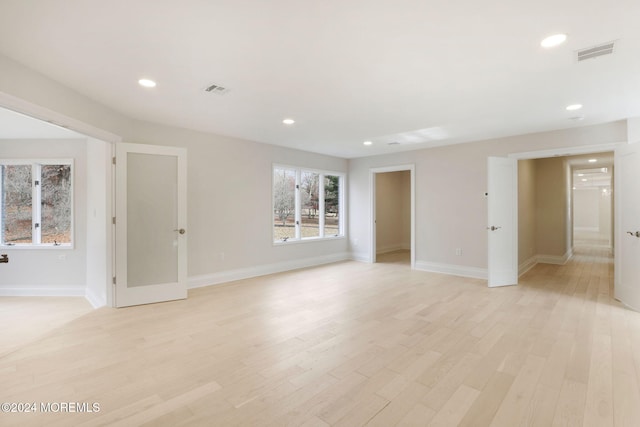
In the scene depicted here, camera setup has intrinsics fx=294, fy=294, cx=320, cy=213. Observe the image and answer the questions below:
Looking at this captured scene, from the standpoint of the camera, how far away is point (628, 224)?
4.01 metres

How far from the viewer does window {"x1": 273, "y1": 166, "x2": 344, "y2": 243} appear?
619 centimetres

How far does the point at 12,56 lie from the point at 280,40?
7.37ft

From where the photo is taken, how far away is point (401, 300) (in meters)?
4.18

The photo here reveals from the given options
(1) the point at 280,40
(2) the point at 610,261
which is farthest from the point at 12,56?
(2) the point at 610,261

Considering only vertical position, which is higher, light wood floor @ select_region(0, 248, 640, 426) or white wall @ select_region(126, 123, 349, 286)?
white wall @ select_region(126, 123, 349, 286)

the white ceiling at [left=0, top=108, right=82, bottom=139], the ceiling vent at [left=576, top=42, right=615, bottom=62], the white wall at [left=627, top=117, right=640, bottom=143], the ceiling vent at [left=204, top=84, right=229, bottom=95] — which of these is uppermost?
the ceiling vent at [left=204, top=84, right=229, bottom=95]

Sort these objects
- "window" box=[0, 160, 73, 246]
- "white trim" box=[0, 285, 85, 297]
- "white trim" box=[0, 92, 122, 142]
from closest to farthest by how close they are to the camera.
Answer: "white trim" box=[0, 92, 122, 142], "white trim" box=[0, 285, 85, 297], "window" box=[0, 160, 73, 246]

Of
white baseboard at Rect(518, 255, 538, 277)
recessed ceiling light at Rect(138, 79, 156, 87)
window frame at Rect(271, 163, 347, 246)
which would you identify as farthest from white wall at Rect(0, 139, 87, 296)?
white baseboard at Rect(518, 255, 538, 277)

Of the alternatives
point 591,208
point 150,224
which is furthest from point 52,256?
point 591,208

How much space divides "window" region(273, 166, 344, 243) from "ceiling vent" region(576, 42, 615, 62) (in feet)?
15.7

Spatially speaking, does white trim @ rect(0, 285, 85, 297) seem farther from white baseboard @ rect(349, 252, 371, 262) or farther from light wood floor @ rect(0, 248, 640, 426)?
white baseboard @ rect(349, 252, 371, 262)

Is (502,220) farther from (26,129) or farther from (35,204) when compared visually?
(35,204)

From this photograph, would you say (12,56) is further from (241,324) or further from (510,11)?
(510,11)

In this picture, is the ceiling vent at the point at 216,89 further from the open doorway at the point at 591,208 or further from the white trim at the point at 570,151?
the open doorway at the point at 591,208
